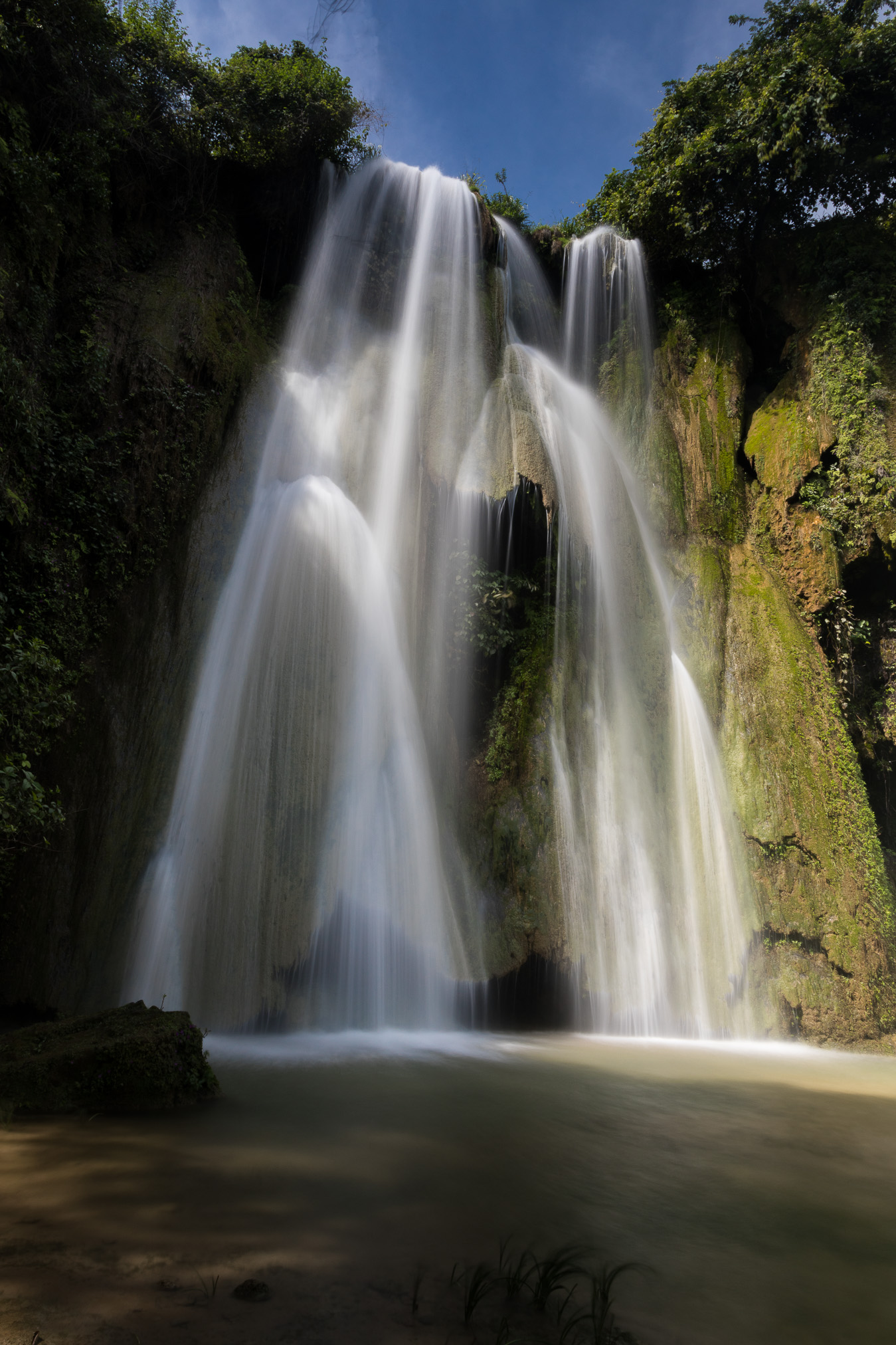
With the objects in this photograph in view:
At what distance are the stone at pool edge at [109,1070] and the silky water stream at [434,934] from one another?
0.98 ft

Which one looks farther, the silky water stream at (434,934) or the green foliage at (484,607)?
the green foliage at (484,607)

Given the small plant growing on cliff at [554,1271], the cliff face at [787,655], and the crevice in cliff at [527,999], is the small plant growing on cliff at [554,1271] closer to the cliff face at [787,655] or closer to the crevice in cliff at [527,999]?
the crevice in cliff at [527,999]

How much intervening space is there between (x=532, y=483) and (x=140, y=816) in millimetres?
7725

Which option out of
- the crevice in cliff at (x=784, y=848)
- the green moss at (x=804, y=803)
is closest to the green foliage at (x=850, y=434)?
the green moss at (x=804, y=803)

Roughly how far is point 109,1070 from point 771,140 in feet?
61.8

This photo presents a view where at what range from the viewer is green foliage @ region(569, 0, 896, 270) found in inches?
534

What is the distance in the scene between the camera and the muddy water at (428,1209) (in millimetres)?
2285

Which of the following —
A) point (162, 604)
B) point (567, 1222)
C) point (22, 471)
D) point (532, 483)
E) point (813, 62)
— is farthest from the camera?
point (813, 62)

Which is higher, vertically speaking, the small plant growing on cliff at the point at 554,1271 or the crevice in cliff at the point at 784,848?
the crevice in cliff at the point at 784,848

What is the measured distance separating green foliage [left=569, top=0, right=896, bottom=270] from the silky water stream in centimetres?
153

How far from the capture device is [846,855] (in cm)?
1047

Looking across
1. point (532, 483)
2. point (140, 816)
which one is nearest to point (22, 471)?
point (140, 816)

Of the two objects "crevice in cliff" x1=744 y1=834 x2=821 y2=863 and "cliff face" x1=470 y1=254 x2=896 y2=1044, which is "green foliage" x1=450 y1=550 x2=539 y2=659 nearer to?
"cliff face" x1=470 y1=254 x2=896 y2=1044

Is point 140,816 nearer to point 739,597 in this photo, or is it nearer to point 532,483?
point 532,483
